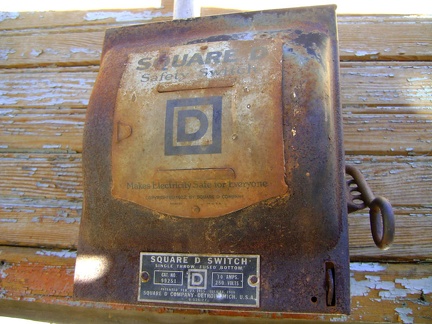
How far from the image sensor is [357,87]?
1.31 m

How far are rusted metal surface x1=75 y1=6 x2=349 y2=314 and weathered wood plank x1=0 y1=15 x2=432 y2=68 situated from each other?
469mm

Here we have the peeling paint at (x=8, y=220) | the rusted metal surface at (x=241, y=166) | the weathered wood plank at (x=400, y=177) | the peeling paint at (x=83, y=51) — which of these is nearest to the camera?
the rusted metal surface at (x=241, y=166)

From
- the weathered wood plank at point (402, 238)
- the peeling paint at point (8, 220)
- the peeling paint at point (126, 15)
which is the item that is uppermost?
the peeling paint at point (126, 15)

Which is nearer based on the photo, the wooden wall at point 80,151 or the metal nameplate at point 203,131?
the metal nameplate at point 203,131

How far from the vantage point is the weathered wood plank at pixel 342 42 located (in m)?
1.34

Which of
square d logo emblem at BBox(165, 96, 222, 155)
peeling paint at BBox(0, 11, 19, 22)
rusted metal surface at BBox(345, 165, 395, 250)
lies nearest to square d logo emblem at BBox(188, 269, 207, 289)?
square d logo emblem at BBox(165, 96, 222, 155)

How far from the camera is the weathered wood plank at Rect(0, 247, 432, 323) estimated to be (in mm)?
1121

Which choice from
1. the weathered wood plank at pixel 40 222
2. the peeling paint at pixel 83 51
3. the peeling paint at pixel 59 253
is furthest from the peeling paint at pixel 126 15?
the peeling paint at pixel 59 253

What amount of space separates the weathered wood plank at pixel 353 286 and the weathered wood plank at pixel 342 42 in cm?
68

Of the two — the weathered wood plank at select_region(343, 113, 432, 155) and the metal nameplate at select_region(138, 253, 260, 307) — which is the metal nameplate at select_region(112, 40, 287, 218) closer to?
the metal nameplate at select_region(138, 253, 260, 307)

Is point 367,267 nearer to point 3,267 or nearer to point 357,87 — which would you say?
point 357,87

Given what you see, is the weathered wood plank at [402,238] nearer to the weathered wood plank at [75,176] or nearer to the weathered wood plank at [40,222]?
the weathered wood plank at [75,176]

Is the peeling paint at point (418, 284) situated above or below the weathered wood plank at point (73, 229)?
below

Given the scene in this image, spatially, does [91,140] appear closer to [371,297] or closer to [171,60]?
[171,60]
